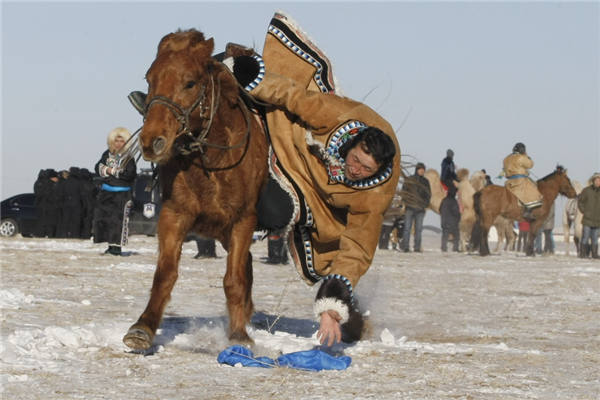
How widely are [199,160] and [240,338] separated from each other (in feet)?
4.02

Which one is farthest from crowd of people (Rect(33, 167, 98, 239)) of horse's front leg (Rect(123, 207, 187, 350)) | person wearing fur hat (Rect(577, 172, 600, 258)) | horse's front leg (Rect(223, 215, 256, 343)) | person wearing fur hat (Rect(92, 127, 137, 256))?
horse's front leg (Rect(123, 207, 187, 350))

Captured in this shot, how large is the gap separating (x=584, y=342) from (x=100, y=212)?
10.6 meters

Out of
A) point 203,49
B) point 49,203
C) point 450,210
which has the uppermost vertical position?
point 450,210

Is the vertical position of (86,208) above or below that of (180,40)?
below

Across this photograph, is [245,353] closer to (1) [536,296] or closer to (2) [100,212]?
(1) [536,296]

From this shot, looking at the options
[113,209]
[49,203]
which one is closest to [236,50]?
[113,209]

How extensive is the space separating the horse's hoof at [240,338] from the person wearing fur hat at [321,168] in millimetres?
623

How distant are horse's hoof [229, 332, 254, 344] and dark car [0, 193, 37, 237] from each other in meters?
23.0

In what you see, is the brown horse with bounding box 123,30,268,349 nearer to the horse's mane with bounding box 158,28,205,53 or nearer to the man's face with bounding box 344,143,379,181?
the horse's mane with bounding box 158,28,205,53

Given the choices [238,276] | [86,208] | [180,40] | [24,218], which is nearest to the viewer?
[180,40]

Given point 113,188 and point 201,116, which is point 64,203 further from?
point 201,116

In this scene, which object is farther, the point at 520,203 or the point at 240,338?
the point at 520,203

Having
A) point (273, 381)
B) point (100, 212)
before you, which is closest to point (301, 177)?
point (273, 381)

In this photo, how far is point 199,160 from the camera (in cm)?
626
